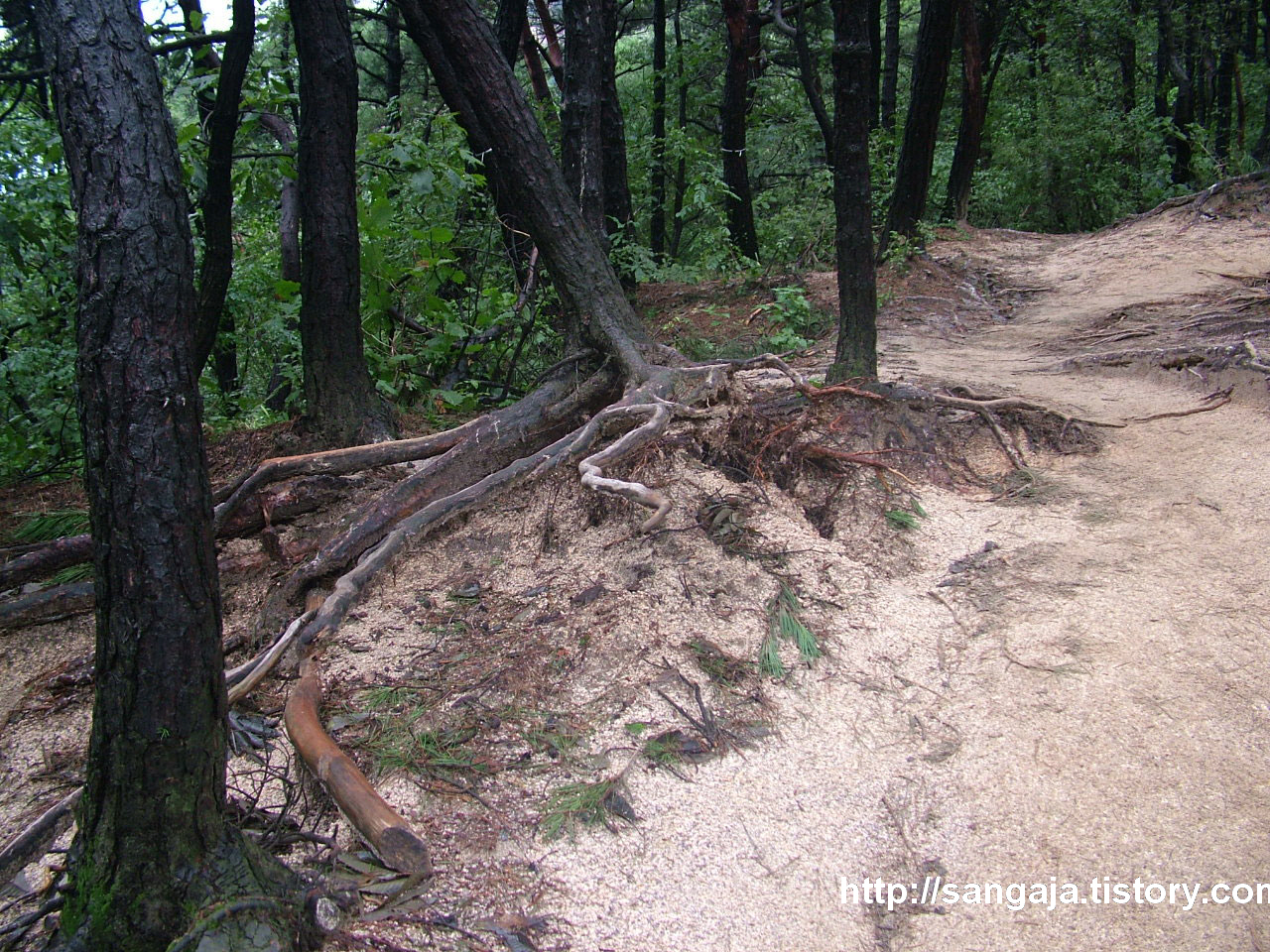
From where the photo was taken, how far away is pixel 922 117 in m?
9.02

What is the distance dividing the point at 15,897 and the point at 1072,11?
16977 millimetres

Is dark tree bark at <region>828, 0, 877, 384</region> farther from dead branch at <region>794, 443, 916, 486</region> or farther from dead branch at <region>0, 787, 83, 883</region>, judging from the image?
dead branch at <region>0, 787, 83, 883</region>

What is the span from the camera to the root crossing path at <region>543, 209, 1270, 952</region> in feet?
6.87

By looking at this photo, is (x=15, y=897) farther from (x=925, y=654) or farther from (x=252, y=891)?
(x=925, y=654)

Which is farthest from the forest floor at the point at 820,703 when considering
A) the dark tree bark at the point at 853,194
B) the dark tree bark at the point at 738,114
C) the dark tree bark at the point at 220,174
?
the dark tree bark at the point at 738,114

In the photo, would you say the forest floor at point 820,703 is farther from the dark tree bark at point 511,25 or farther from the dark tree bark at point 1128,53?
the dark tree bark at point 1128,53

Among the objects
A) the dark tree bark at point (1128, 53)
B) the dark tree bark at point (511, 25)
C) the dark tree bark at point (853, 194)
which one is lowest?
the dark tree bark at point (853, 194)

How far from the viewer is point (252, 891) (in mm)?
1857

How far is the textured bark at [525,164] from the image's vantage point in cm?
427

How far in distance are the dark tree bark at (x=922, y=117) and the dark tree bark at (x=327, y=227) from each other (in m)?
6.27

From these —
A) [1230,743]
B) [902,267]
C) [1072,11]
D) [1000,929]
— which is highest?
[1072,11]

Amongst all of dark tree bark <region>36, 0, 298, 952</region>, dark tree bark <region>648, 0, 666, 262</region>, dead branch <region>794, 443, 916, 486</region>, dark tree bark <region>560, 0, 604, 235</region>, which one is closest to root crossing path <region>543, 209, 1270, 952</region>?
dead branch <region>794, 443, 916, 486</region>

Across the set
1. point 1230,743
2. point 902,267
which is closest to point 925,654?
point 1230,743

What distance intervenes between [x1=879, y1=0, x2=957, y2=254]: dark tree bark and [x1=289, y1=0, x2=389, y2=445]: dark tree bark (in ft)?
Answer: 20.6
